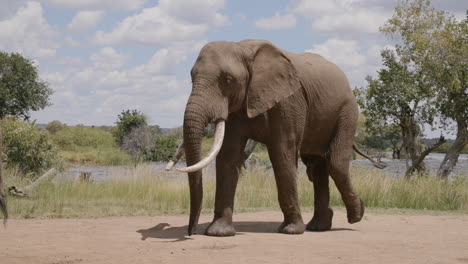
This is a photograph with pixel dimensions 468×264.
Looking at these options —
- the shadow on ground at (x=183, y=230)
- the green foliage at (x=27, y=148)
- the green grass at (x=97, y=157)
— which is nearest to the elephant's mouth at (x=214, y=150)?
the shadow on ground at (x=183, y=230)

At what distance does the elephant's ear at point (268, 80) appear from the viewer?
8.08 metres

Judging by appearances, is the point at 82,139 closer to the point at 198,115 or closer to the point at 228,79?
the point at 228,79

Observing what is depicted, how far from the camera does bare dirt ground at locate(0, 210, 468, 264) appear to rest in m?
6.93

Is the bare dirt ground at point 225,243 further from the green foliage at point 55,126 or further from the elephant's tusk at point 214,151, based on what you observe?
the green foliage at point 55,126

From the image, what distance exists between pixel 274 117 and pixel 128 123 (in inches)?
1306

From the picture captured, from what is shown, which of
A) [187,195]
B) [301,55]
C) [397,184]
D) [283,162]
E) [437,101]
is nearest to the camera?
[283,162]

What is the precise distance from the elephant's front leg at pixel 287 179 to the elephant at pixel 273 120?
0.01m

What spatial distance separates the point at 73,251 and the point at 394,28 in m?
18.6

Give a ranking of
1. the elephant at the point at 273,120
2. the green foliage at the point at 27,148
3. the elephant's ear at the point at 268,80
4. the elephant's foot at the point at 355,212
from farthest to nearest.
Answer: the green foliage at the point at 27,148, the elephant's foot at the point at 355,212, the elephant's ear at the point at 268,80, the elephant at the point at 273,120

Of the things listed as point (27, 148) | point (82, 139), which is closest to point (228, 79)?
point (27, 148)

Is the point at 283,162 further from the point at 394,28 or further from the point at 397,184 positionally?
the point at 394,28

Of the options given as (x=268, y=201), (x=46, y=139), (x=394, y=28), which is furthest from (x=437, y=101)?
(x=46, y=139)

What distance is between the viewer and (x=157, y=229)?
934 cm

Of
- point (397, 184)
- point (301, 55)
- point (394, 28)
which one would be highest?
point (394, 28)
